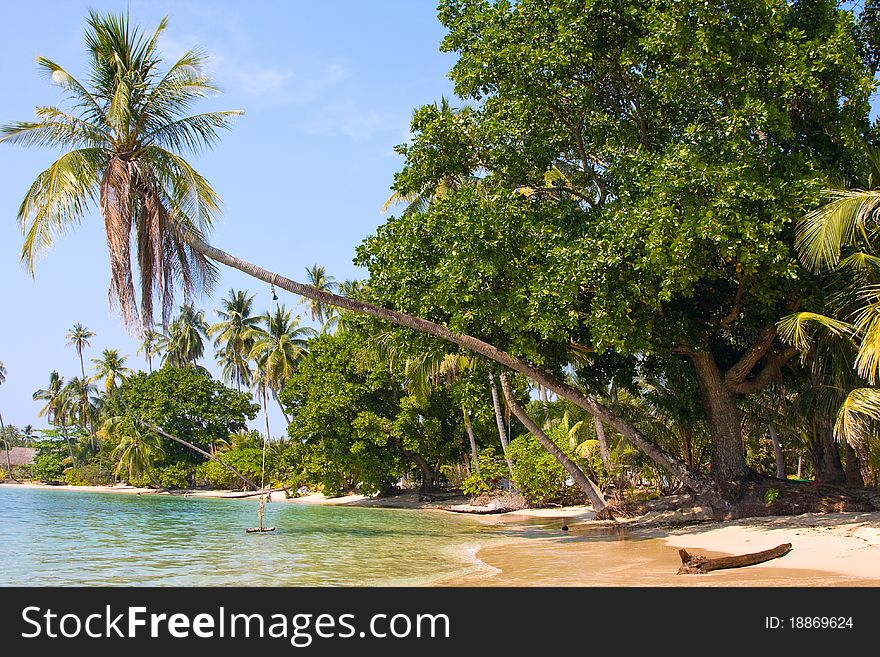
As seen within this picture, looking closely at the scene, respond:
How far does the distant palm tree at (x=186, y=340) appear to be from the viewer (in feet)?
198

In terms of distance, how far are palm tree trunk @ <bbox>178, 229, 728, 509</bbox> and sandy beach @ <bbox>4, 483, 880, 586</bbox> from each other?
4.34 ft

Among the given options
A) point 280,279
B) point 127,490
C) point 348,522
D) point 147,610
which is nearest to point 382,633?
point 147,610

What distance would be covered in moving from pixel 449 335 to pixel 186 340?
5041 centimetres

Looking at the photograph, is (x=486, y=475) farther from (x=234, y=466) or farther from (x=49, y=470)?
(x=49, y=470)

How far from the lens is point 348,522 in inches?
924

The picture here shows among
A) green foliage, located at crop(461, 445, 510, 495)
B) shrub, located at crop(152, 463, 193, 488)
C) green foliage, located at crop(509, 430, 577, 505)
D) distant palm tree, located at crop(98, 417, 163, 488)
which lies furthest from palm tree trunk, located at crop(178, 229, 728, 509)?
shrub, located at crop(152, 463, 193, 488)

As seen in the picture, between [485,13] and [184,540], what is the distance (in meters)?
13.8

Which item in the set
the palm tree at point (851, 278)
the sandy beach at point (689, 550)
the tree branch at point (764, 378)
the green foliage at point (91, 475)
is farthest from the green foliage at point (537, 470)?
the green foliage at point (91, 475)

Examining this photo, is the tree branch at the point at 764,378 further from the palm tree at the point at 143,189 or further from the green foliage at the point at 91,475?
the green foliage at the point at 91,475

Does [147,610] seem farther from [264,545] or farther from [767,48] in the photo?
[767,48]

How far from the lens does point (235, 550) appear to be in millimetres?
15469

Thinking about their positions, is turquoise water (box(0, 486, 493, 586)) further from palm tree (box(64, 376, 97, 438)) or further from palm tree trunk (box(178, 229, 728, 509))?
palm tree (box(64, 376, 97, 438))

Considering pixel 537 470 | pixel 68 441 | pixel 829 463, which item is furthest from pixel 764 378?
pixel 68 441

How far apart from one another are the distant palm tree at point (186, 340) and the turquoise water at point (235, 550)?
35446 mm
